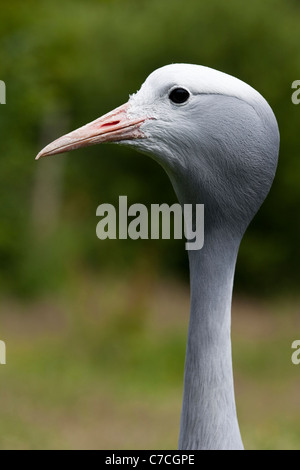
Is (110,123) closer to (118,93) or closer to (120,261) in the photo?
(118,93)

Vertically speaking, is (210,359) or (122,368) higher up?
(122,368)

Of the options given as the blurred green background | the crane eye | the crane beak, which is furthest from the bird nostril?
the blurred green background

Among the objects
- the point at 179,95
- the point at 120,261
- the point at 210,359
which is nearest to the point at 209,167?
the point at 179,95

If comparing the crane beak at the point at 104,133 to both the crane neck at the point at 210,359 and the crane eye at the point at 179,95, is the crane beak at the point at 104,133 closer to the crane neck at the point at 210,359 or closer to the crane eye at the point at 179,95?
the crane eye at the point at 179,95

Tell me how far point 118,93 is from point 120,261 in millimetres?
1782

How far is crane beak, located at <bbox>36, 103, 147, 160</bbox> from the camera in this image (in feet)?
7.38

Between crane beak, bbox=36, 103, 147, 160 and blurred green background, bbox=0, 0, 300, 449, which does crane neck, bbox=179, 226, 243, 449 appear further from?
blurred green background, bbox=0, 0, 300, 449

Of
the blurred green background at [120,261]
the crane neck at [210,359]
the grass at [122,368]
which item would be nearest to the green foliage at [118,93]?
the blurred green background at [120,261]

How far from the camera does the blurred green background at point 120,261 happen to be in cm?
677

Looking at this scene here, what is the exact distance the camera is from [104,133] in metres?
2.29

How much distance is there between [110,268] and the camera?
28.8 feet
